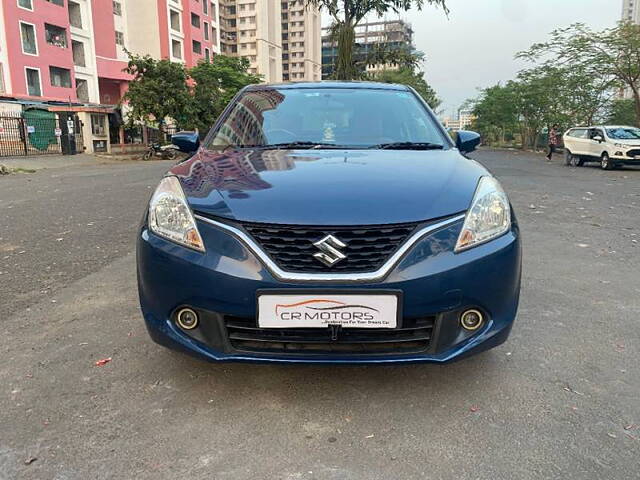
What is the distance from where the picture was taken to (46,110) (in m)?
26.5

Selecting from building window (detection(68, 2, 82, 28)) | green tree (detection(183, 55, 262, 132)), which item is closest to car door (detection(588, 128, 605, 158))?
green tree (detection(183, 55, 262, 132))

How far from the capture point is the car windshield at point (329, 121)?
121 inches

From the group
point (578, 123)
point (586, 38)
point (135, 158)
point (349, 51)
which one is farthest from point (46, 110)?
point (578, 123)

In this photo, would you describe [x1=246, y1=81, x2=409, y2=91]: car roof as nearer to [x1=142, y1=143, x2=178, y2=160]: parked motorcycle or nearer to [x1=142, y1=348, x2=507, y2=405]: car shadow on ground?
[x1=142, y1=348, x2=507, y2=405]: car shadow on ground

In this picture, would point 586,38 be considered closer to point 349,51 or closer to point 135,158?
point 349,51

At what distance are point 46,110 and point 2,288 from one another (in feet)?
85.8

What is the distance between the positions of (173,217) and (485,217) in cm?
129

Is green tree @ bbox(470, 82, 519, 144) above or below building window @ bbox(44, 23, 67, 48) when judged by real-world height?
below

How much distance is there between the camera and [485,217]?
220 centimetres

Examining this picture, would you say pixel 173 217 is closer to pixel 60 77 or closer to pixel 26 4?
pixel 26 4

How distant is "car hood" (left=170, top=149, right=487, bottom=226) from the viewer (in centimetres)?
206

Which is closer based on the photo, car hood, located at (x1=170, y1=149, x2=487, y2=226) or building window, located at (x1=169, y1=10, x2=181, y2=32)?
car hood, located at (x1=170, y1=149, x2=487, y2=226)

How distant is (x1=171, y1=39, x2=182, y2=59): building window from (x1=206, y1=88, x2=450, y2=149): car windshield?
47.7 m

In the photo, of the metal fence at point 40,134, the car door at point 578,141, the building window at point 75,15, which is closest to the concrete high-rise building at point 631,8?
the car door at point 578,141
